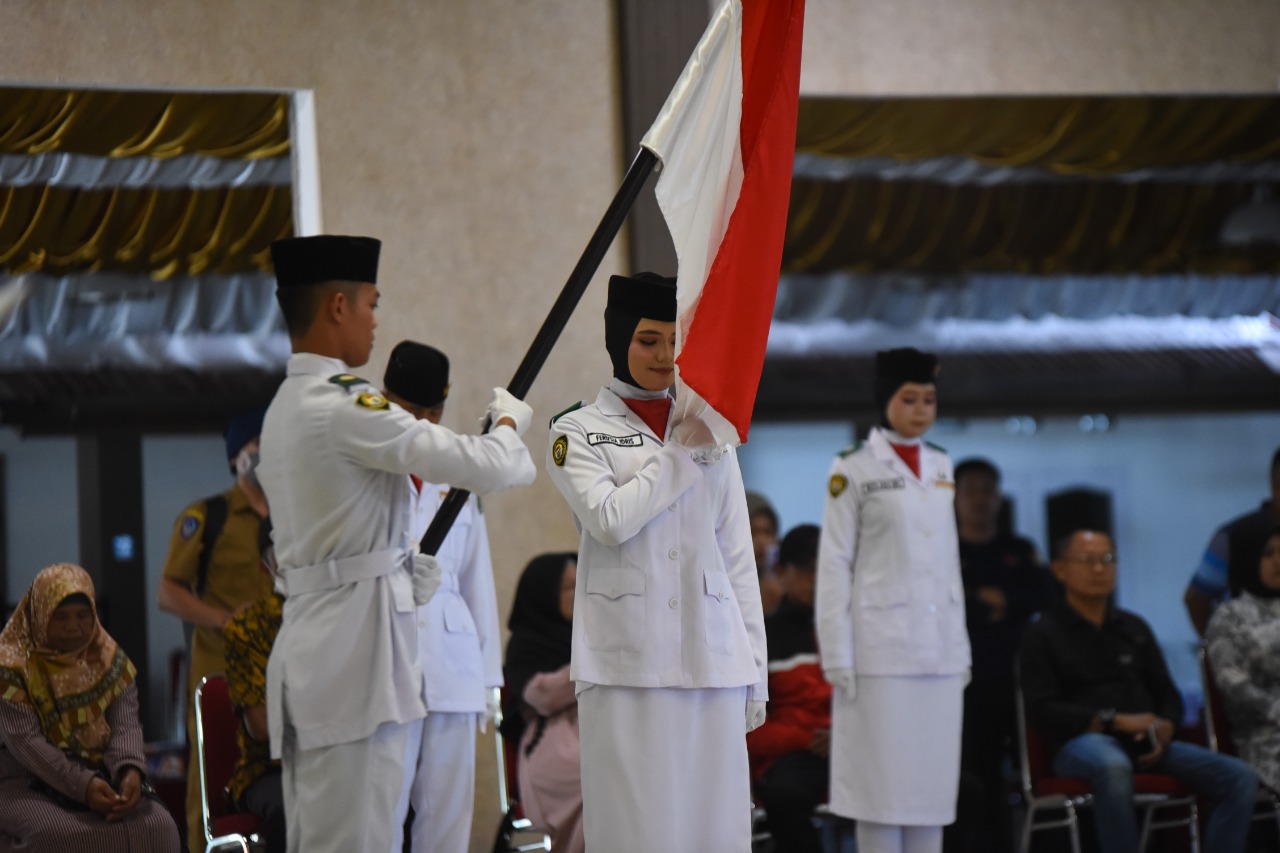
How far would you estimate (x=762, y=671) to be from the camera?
3.16 meters

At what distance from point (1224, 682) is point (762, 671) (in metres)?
2.92

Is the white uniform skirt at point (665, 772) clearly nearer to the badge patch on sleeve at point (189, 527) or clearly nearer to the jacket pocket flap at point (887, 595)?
the jacket pocket flap at point (887, 595)

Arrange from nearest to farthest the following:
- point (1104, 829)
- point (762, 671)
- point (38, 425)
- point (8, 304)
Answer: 1. point (762, 671)
2. point (1104, 829)
3. point (8, 304)
4. point (38, 425)

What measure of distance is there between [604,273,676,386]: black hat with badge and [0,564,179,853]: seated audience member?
6.82ft

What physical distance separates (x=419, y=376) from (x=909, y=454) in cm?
165

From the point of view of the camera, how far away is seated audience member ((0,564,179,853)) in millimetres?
4168

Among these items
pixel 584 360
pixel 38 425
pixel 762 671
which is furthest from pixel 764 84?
pixel 38 425

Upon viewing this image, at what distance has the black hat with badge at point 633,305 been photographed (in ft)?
10.3

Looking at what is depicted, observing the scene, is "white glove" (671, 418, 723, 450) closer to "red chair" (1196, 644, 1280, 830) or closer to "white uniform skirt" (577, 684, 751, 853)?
"white uniform skirt" (577, 684, 751, 853)

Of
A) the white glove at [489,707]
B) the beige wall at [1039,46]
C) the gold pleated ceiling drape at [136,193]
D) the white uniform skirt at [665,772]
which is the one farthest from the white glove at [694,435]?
the beige wall at [1039,46]

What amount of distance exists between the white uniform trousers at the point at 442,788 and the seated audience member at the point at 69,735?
3.13 ft

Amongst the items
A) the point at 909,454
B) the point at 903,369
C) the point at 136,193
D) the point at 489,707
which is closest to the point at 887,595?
the point at 909,454

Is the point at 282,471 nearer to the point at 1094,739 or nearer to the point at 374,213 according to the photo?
the point at 374,213

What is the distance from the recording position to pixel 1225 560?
620cm
